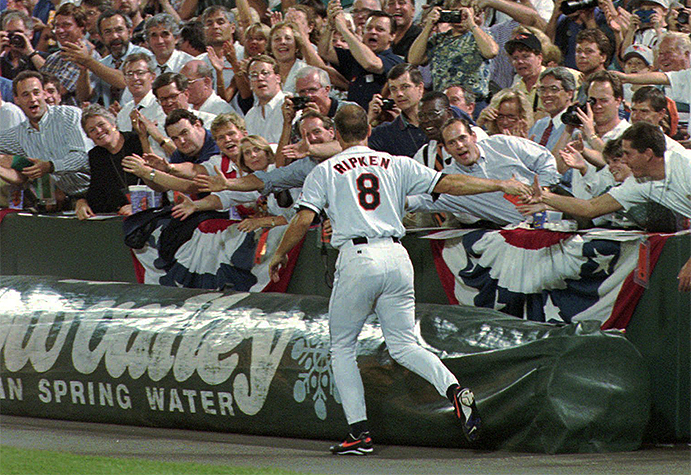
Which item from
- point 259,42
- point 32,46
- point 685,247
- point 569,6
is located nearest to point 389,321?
point 685,247

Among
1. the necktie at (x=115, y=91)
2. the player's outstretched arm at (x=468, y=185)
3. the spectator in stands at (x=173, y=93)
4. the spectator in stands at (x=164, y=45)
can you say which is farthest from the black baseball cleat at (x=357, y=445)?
the necktie at (x=115, y=91)

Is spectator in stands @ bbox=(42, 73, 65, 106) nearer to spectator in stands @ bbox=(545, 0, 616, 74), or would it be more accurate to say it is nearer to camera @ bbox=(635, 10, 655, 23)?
spectator in stands @ bbox=(545, 0, 616, 74)

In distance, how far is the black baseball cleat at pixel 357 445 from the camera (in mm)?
7316

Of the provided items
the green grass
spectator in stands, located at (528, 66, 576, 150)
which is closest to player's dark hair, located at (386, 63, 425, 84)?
spectator in stands, located at (528, 66, 576, 150)

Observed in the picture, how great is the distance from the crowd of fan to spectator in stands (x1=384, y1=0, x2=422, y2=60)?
0.02 m

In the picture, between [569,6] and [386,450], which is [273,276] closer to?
[386,450]

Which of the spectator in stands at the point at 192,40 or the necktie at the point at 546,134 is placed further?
the spectator in stands at the point at 192,40

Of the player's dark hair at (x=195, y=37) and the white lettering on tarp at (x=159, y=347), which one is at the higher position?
the player's dark hair at (x=195, y=37)

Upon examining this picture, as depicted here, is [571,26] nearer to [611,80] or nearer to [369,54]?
[369,54]

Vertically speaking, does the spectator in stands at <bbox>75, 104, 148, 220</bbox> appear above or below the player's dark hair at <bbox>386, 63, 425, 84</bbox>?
below

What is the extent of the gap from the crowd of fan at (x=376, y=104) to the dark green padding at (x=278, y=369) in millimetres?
1099

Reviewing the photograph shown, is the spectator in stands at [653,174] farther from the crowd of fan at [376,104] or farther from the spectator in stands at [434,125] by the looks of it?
the spectator in stands at [434,125]

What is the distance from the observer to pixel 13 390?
929cm

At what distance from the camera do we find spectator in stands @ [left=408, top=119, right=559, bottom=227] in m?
8.54
